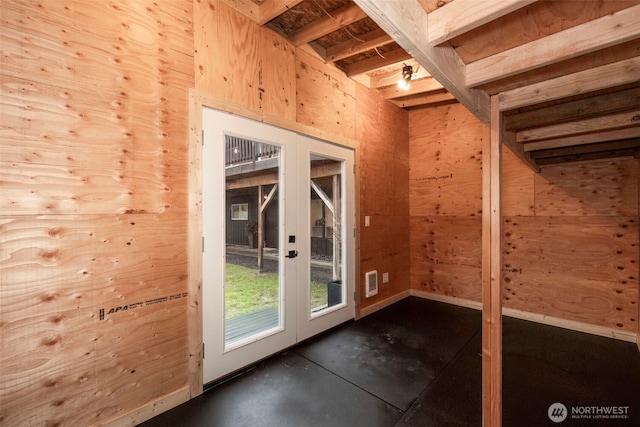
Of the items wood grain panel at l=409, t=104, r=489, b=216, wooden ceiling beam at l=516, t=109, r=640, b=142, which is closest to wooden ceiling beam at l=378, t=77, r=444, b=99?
wood grain panel at l=409, t=104, r=489, b=216

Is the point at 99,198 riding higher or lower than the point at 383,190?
lower

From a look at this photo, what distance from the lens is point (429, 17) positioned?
1342 mm

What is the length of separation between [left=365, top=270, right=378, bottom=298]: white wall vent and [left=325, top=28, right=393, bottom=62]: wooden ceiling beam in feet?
8.66

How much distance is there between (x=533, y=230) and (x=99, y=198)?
175 inches

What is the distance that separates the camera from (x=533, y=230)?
11.5 ft

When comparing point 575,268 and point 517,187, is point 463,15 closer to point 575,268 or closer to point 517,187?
point 517,187

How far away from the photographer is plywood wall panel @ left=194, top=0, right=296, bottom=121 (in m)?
2.15

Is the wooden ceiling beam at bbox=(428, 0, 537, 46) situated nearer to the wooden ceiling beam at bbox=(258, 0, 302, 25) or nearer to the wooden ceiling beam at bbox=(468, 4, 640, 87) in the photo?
the wooden ceiling beam at bbox=(468, 4, 640, 87)

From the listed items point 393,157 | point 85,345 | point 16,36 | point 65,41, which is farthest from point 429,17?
point 393,157

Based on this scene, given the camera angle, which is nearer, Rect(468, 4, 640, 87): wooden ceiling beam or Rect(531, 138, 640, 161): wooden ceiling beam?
Rect(468, 4, 640, 87): wooden ceiling beam

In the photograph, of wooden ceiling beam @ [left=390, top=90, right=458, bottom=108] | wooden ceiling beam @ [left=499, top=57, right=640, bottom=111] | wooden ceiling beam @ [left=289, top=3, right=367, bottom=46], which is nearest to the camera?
wooden ceiling beam @ [left=499, top=57, right=640, bottom=111]

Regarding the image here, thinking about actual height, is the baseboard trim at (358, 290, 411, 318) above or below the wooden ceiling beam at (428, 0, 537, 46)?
below

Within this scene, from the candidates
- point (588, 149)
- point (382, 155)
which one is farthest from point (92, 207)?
point (588, 149)

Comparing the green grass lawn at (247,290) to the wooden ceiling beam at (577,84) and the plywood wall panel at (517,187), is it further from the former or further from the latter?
the plywood wall panel at (517,187)
